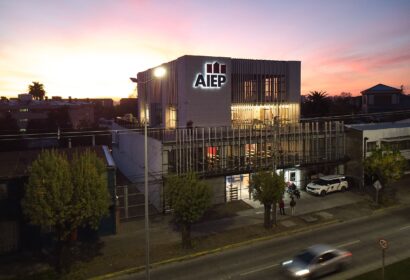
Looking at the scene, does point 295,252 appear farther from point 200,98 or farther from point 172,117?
point 172,117

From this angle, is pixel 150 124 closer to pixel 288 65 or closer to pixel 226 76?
pixel 226 76

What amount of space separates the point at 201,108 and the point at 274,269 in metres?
23.5

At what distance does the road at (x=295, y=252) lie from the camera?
20.7 meters

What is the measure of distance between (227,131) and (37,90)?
370ft

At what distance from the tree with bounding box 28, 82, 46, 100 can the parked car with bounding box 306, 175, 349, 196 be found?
11750 cm

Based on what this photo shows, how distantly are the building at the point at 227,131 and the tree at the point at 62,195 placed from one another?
1016 cm

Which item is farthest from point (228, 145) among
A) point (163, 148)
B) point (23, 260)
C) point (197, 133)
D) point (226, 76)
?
point (23, 260)

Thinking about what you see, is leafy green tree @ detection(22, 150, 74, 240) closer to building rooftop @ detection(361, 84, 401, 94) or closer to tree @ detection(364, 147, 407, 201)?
tree @ detection(364, 147, 407, 201)

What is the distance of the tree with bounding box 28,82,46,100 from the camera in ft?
421

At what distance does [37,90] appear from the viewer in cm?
12875

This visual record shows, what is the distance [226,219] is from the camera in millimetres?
30453

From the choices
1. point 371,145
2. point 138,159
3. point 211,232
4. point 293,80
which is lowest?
point 211,232

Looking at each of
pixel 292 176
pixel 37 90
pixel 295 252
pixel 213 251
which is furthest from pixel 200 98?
pixel 37 90

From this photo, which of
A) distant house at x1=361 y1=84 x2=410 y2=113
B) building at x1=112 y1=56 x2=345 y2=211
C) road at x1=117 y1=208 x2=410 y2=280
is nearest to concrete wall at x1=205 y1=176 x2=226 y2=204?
building at x1=112 y1=56 x2=345 y2=211
